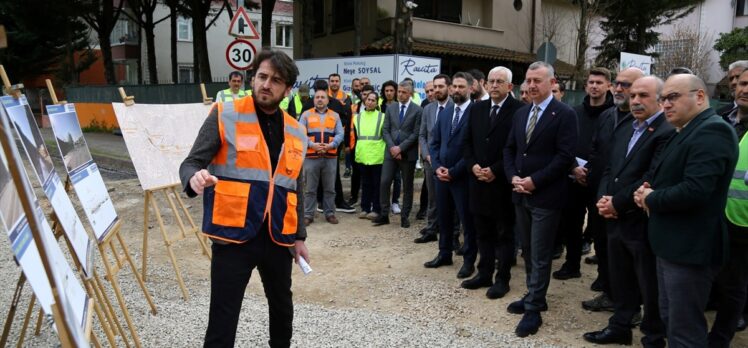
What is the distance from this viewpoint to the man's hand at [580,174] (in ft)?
16.3

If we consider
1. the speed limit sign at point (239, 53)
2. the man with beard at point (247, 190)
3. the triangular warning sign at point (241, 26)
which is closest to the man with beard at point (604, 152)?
the man with beard at point (247, 190)

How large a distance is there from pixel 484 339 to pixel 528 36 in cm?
2382

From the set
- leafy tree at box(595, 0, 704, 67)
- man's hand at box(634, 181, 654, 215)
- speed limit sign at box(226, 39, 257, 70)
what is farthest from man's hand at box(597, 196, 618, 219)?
leafy tree at box(595, 0, 704, 67)

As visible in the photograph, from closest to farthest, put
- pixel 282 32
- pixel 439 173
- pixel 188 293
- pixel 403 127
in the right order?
pixel 188 293
pixel 439 173
pixel 403 127
pixel 282 32

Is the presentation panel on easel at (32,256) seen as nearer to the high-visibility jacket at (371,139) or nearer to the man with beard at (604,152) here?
the man with beard at (604,152)

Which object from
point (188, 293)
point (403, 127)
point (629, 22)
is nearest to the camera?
point (188, 293)

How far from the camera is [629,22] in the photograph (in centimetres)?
2455

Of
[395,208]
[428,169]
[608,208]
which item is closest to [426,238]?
[428,169]

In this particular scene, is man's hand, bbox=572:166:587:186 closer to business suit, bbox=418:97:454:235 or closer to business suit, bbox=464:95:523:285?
business suit, bbox=464:95:523:285

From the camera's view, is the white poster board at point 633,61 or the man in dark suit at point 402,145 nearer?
the man in dark suit at point 402,145

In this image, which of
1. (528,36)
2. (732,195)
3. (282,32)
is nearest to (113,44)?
(282,32)

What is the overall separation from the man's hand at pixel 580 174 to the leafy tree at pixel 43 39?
2605 centimetres

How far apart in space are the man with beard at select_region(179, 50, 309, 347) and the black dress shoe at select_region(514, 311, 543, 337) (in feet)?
6.62

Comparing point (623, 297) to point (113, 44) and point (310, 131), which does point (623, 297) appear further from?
point (113, 44)
